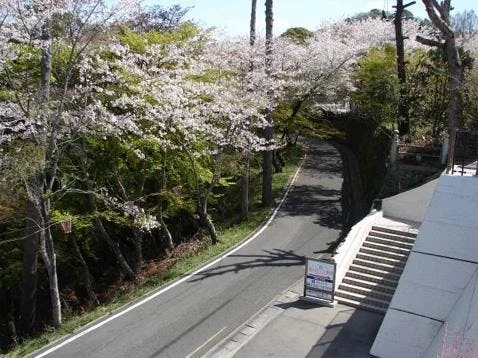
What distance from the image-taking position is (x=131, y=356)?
11.5m

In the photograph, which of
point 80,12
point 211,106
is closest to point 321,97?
point 211,106

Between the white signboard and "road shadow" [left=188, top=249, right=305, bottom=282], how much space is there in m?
2.47

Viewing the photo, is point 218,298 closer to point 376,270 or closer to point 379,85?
point 376,270

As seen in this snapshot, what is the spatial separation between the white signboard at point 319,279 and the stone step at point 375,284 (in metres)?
1.26

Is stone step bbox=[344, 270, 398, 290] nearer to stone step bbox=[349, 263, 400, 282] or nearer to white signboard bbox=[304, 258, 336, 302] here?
stone step bbox=[349, 263, 400, 282]

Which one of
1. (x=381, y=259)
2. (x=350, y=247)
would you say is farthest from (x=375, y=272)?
(x=350, y=247)

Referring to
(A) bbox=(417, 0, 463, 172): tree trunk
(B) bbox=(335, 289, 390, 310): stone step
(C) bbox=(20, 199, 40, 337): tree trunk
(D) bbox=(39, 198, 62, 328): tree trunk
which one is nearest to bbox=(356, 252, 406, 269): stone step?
(B) bbox=(335, 289, 390, 310): stone step

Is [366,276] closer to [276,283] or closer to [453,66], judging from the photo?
[276,283]

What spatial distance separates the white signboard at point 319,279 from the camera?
549 inches

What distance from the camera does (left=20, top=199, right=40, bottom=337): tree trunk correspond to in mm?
14523

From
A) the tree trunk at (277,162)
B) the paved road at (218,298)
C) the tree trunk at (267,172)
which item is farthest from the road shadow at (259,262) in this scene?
the tree trunk at (277,162)

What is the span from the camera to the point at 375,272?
1515 cm

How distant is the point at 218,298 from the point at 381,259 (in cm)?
563

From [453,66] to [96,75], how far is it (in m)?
14.0
